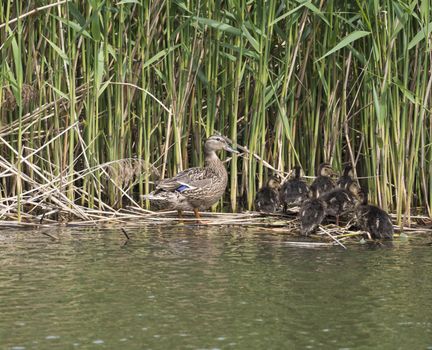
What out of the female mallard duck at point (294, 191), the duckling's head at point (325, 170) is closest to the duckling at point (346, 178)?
the duckling's head at point (325, 170)

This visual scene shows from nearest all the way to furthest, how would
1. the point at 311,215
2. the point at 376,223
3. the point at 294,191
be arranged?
the point at 376,223
the point at 311,215
the point at 294,191

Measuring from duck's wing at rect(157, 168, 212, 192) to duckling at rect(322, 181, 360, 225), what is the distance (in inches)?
44.1

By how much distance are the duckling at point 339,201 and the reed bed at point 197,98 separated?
0.45 meters

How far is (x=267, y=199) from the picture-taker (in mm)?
8875

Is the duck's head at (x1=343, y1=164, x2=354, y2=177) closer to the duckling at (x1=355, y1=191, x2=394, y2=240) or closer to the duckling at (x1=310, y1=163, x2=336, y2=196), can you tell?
the duckling at (x1=310, y1=163, x2=336, y2=196)

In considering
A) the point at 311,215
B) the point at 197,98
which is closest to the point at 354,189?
the point at 311,215

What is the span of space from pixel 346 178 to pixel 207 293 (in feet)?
9.72

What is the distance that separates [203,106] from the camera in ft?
32.5

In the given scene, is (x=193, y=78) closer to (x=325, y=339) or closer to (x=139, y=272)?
(x=139, y=272)

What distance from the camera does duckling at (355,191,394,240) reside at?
8055 millimetres

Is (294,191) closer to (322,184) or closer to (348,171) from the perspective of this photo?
(322,184)

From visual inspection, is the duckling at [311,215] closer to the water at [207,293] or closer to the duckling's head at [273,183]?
the water at [207,293]

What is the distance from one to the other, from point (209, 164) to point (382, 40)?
1.92 meters

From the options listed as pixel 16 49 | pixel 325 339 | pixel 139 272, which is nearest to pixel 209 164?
pixel 16 49
